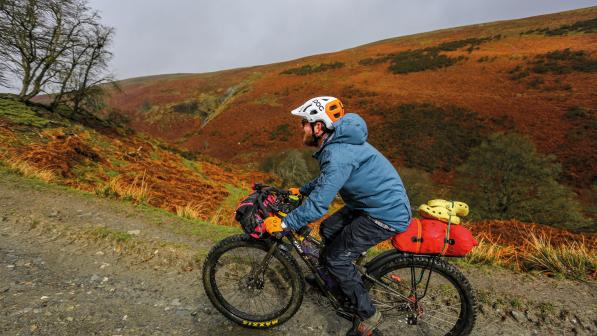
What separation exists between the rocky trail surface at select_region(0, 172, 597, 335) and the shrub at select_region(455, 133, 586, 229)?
1490 cm

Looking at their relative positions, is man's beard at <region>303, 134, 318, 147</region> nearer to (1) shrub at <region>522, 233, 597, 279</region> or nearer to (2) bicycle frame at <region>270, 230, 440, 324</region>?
(2) bicycle frame at <region>270, 230, 440, 324</region>

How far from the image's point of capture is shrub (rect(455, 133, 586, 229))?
1583 centimetres

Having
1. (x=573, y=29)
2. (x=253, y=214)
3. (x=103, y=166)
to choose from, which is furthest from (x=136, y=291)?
(x=573, y=29)

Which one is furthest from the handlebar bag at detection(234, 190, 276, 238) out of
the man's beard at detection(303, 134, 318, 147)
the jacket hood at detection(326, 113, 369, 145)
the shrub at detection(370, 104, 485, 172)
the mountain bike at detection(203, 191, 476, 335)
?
the shrub at detection(370, 104, 485, 172)

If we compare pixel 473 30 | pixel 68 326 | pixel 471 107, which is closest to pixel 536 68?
pixel 471 107

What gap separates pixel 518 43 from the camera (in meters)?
39.9

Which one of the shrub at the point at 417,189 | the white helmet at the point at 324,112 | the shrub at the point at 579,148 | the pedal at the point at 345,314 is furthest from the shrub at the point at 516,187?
the white helmet at the point at 324,112

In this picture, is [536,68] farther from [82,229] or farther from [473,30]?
[82,229]

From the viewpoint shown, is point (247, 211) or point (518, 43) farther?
point (518, 43)

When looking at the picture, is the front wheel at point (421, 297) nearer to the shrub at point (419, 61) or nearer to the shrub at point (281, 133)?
the shrub at point (281, 133)

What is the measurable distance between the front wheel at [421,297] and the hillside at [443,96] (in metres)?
20.6

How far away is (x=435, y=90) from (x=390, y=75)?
750 cm

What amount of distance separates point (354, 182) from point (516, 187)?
59.9 ft

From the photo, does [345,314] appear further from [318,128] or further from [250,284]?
[318,128]
